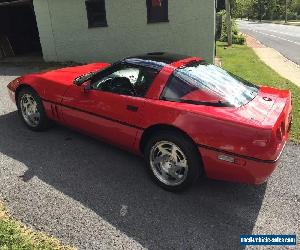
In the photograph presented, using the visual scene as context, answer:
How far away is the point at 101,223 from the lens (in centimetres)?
363

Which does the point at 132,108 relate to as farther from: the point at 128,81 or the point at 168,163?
the point at 168,163

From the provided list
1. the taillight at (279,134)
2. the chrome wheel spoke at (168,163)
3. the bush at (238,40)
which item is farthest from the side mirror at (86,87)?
the bush at (238,40)

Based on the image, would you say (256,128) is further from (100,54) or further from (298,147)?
(100,54)

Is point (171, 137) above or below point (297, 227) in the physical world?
above

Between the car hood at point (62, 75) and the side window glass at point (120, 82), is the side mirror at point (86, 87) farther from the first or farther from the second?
the car hood at point (62, 75)

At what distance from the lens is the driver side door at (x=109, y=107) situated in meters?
4.31

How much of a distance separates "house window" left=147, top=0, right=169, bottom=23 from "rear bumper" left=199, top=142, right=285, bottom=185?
8.60 meters

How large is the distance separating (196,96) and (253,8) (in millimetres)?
83234

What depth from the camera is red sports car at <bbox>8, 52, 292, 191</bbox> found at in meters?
3.55

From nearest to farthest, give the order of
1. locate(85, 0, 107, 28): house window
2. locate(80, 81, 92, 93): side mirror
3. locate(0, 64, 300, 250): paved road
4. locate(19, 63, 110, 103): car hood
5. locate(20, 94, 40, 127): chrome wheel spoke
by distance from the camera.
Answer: locate(0, 64, 300, 250): paved road → locate(80, 81, 92, 93): side mirror → locate(19, 63, 110, 103): car hood → locate(20, 94, 40, 127): chrome wheel spoke → locate(85, 0, 107, 28): house window

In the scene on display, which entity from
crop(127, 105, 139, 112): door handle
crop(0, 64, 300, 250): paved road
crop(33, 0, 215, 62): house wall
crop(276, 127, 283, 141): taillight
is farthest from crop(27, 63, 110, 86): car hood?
crop(33, 0, 215, 62): house wall

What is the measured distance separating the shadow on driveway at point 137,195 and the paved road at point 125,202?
1 centimetres

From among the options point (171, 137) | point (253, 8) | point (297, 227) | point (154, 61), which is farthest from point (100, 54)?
point (253, 8)

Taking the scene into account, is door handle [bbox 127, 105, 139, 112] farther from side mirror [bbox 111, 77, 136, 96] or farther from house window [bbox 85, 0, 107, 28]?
house window [bbox 85, 0, 107, 28]
